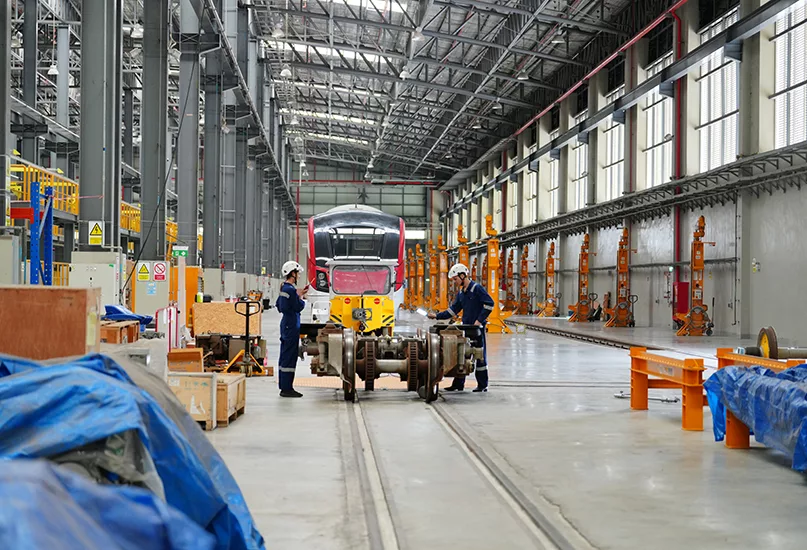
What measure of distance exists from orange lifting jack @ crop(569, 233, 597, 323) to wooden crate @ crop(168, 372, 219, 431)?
25.4 m

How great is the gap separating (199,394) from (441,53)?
93.9 ft

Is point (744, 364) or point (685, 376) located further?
point (744, 364)

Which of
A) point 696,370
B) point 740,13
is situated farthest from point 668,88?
point 696,370

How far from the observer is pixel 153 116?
19562mm

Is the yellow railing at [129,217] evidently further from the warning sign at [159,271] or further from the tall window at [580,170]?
the tall window at [580,170]

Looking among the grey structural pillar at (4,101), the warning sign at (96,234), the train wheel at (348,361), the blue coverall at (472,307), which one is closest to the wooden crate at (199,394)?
the train wheel at (348,361)

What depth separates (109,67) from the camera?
15250mm

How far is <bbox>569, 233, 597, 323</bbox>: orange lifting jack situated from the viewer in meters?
33.0

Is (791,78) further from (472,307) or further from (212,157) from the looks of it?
(212,157)

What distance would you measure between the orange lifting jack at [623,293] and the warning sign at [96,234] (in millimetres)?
17925

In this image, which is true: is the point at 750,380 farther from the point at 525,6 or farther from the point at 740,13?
the point at 525,6

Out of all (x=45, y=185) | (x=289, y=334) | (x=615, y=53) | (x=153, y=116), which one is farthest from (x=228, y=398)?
(x=615, y=53)

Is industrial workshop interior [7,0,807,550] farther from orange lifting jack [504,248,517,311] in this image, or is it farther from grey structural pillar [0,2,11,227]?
orange lifting jack [504,248,517,311]

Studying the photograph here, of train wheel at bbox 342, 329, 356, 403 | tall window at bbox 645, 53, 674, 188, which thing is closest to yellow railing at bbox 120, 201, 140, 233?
tall window at bbox 645, 53, 674, 188
